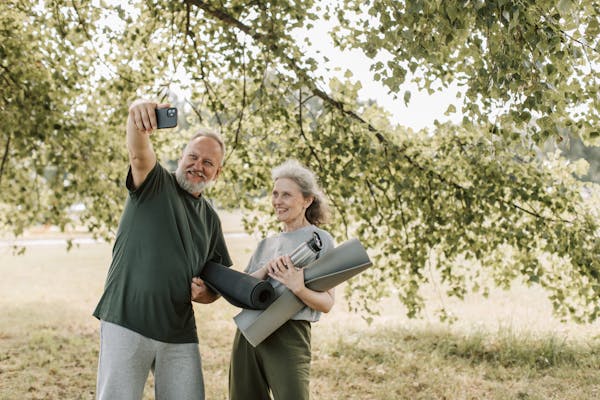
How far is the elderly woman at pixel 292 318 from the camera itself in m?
2.75

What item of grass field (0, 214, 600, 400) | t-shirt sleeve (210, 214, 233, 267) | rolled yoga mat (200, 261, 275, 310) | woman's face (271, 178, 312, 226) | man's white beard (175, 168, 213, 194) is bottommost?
grass field (0, 214, 600, 400)

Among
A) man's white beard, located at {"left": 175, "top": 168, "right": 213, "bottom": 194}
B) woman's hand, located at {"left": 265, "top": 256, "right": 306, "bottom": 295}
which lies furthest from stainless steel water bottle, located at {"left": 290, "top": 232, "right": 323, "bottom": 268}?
man's white beard, located at {"left": 175, "top": 168, "right": 213, "bottom": 194}

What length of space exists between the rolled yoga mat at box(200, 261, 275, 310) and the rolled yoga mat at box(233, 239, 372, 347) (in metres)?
0.05

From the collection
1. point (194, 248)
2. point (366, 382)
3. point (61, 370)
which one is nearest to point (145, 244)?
point (194, 248)

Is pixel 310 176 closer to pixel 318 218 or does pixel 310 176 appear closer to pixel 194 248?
pixel 318 218

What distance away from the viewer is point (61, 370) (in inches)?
253

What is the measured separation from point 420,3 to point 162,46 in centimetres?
486

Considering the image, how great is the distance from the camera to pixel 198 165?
2928 mm

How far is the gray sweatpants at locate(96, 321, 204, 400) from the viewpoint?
8.49 ft

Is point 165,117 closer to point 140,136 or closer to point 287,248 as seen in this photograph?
point 140,136

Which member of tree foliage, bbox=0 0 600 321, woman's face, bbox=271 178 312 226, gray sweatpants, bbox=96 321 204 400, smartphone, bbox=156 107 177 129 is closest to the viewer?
smartphone, bbox=156 107 177 129

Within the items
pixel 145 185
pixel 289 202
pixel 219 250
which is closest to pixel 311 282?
pixel 289 202

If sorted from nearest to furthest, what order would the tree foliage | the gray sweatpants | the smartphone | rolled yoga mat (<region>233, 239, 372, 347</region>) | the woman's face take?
the smartphone → the gray sweatpants → rolled yoga mat (<region>233, 239, 372, 347</region>) → the woman's face → the tree foliage

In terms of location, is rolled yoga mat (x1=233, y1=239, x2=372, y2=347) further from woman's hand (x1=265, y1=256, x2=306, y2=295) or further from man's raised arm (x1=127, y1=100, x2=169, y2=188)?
man's raised arm (x1=127, y1=100, x2=169, y2=188)
